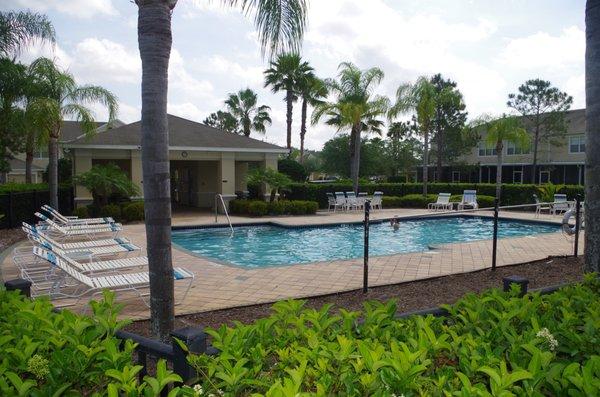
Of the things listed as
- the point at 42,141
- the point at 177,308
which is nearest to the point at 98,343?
the point at 177,308

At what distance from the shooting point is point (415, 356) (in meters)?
2.20

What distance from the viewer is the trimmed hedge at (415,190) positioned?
25.1 meters

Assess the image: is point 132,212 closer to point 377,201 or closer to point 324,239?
point 324,239

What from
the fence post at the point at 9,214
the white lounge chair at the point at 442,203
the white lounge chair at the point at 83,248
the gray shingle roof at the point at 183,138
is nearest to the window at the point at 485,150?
the white lounge chair at the point at 442,203

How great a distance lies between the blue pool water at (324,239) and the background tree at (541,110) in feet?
77.1

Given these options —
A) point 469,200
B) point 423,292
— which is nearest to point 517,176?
point 469,200

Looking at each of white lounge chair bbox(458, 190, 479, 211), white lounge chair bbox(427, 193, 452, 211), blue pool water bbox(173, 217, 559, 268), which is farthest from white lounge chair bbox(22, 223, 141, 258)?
white lounge chair bbox(458, 190, 479, 211)

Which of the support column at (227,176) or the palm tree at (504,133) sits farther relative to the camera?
the palm tree at (504,133)

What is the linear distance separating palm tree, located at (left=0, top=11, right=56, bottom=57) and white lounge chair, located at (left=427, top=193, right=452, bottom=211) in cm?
1823

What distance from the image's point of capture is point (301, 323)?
289cm

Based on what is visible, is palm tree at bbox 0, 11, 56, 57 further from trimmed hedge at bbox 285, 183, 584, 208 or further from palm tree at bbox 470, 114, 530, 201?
palm tree at bbox 470, 114, 530, 201

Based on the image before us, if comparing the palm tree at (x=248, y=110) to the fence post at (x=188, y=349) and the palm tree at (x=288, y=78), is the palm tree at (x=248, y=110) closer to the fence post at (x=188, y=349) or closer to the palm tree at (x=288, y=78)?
the palm tree at (x=288, y=78)

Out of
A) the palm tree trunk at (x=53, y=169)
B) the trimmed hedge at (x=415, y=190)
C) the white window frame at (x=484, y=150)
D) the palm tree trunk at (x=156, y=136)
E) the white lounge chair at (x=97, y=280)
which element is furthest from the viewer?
the white window frame at (x=484, y=150)

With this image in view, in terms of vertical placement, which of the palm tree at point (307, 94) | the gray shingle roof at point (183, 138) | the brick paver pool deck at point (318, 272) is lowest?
the brick paver pool deck at point (318, 272)
